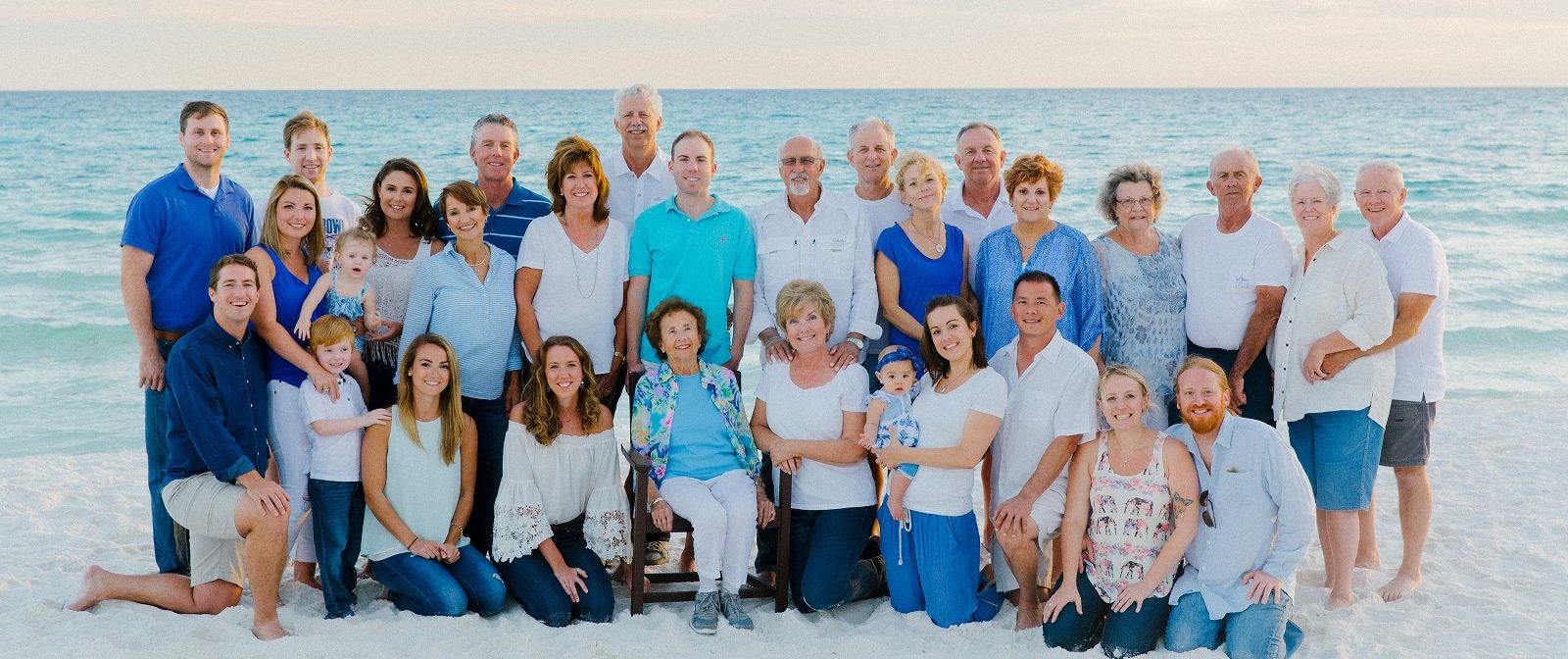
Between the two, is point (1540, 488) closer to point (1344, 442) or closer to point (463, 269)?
point (1344, 442)

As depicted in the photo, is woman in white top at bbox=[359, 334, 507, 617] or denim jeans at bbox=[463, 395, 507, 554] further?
denim jeans at bbox=[463, 395, 507, 554]

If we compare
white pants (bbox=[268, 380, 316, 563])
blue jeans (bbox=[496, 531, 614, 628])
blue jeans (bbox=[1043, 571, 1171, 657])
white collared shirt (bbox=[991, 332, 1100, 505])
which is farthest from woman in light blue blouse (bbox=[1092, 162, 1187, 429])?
white pants (bbox=[268, 380, 316, 563])

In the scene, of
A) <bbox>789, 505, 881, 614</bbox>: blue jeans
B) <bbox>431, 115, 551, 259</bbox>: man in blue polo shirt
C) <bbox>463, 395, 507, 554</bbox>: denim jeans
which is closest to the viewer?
<bbox>789, 505, 881, 614</bbox>: blue jeans

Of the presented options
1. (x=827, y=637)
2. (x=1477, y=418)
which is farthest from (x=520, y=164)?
(x=827, y=637)

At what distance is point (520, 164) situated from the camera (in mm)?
20203

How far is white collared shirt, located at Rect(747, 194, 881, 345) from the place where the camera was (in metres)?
4.64

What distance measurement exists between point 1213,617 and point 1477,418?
5.12 metres

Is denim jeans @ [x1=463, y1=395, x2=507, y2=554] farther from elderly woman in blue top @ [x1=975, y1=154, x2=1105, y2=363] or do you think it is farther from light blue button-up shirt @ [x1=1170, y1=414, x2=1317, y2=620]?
light blue button-up shirt @ [x1=1170, y1=414, x2=1317, y2=620]

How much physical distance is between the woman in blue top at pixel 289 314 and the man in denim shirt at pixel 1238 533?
3057 millimetres

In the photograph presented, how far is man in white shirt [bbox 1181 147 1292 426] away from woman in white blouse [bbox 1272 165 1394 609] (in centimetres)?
10

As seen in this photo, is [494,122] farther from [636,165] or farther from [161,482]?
[161,482]

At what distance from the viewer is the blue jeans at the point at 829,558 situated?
4250mm

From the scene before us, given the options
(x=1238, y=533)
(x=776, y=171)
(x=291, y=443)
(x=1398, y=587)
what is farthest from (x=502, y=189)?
(x=776, y=171)

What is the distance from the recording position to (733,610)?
4129 mm
